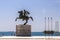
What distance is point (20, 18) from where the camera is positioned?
93.0ft

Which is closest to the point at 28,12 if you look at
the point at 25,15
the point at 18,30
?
the point at 25,15

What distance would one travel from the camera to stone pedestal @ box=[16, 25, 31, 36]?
2816 centimetres

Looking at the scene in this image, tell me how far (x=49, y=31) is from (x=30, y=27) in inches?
92.4

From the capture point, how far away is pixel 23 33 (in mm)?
28312

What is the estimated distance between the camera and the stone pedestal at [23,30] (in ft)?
92.4

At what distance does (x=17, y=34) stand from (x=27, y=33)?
1.17 metres

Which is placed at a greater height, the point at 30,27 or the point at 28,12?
the point at 28,12

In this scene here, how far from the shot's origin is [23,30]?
2820 centimetres

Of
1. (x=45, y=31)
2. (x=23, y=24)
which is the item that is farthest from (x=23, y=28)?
(x=45, y=31)

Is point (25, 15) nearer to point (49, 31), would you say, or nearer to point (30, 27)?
point (30, 27)

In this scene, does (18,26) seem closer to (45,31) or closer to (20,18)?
(20,18)

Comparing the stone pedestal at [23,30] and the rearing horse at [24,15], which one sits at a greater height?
the rearing horse at [24,15]

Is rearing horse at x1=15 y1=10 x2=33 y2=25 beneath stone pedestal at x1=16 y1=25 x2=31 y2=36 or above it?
above

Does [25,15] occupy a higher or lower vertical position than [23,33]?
higher
